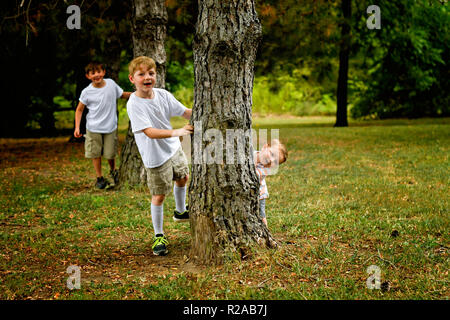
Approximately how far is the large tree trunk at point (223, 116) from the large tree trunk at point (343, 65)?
15.0m

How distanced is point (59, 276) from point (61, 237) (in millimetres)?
1304

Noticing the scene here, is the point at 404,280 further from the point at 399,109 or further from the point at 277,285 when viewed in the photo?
the point at 399,109

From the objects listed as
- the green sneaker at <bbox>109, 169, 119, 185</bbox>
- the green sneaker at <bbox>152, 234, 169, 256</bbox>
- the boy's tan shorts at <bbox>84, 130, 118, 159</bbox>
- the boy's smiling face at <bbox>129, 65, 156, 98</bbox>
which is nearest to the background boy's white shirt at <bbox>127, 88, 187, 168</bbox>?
the boy's smiling face at <bbox>129, 65, 156, 98</bbox>

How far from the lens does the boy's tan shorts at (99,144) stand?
7789 mm

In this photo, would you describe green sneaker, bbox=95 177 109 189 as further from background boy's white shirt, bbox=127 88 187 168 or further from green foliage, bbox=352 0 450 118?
green foliage, bbox=352 0 450 118

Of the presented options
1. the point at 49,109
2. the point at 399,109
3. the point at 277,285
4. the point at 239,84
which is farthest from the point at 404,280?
the point at 399,109

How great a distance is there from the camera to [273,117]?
37156 millimetres

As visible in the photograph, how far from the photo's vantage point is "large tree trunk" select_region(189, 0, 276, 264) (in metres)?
3.94

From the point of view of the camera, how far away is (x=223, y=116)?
3.98 m

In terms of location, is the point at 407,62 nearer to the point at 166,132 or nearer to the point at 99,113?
the point at 99,113

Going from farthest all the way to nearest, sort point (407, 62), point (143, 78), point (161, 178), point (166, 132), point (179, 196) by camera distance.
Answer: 1. point (407, 62)
2. point (179, 196)
3. point (161, 178)
4. point (143, 78)
5. point (166, 132)

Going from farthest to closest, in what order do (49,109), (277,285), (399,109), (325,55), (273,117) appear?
(273,117) < (399,109) < (325,55) < (49,109) < (277,285)

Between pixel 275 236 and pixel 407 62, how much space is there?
2091 cm

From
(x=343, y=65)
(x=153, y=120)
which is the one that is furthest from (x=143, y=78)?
(x=343, y=65)
